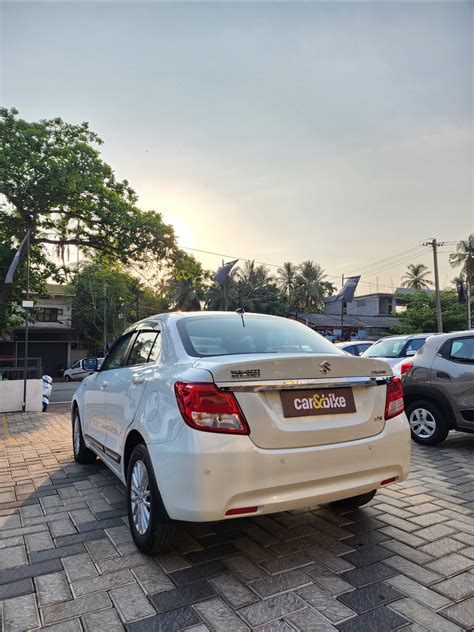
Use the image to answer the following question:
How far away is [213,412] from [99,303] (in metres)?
38.8

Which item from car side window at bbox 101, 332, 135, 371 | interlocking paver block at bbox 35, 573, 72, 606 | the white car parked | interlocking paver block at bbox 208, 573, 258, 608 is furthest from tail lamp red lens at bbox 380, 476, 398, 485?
car side window at bbox 101, 332, 135, 371

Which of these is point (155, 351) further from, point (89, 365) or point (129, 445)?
point (89, 365)

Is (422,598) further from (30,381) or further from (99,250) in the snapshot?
(99,250)

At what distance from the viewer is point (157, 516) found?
276 cm

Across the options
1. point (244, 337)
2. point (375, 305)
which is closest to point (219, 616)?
point (244, 337)

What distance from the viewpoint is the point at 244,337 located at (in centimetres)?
346

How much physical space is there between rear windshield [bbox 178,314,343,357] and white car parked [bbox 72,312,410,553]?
15 mm

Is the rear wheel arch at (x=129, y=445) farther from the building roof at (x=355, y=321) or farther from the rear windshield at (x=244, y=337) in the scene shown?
the building roof at (x=355, y=321)

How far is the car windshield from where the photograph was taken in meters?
10.1

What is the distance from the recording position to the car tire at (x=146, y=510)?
9.06ft

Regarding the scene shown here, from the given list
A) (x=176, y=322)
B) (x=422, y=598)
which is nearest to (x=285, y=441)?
(x=422, y=598)

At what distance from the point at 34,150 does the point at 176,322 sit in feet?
46.4

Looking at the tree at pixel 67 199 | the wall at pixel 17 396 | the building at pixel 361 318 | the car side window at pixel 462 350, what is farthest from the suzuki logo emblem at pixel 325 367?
the building at pixel 361 318

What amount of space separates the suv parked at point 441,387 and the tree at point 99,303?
112 ft
